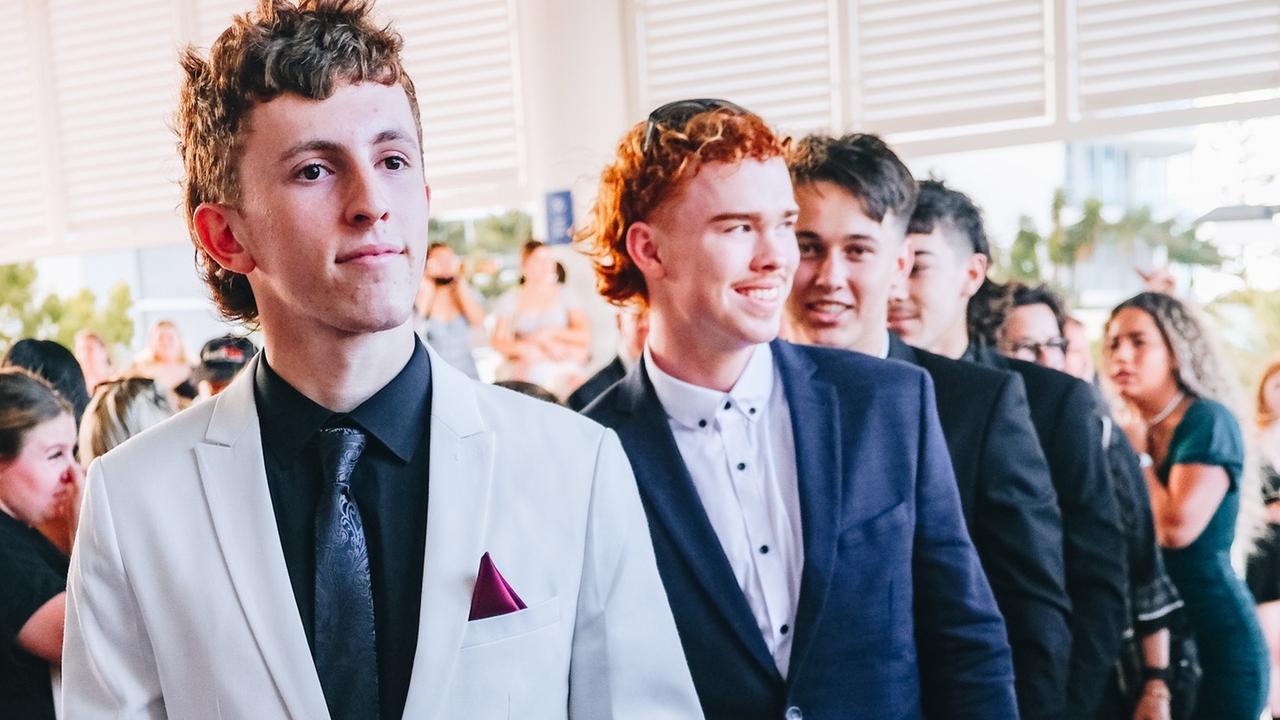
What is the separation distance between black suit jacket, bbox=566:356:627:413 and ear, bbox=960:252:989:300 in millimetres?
1047

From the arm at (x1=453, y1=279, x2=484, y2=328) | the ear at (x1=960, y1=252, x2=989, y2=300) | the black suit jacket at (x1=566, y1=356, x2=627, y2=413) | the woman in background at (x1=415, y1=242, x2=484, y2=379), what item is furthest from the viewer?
the arm at (x1=453, y1=279, x2=484, y2=328)

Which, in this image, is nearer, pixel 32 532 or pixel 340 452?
pixel 340 452

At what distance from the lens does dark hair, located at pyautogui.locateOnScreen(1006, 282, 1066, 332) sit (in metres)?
3.50

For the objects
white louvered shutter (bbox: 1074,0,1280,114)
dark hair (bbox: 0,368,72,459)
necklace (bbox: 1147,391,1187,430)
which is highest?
white louvered shutter (bbox: 1074,0,1280,114)

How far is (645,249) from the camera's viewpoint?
1.90m

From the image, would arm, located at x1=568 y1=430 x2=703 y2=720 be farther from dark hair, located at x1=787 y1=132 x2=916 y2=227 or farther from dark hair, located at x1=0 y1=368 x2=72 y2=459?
dark hair, located at x1=0 y1=368 x2=72 y2=459

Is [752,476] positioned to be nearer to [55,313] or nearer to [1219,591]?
[1219,591]

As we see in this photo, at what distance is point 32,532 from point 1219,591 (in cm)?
319

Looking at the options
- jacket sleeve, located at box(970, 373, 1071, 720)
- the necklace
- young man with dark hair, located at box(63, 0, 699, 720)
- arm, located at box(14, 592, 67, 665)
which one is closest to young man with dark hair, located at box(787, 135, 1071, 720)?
jacket sleeve, located at box(970, 373, 1071, 720)

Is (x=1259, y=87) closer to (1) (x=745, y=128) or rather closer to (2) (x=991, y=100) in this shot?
(2) (x=991, y=100)

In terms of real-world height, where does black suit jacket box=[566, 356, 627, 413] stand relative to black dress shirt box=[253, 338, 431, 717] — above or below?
below

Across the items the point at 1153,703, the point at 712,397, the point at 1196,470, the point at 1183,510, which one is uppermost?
the point at 712,397

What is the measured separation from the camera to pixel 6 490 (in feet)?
8.11

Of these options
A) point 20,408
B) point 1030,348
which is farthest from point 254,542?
point 1030,348
